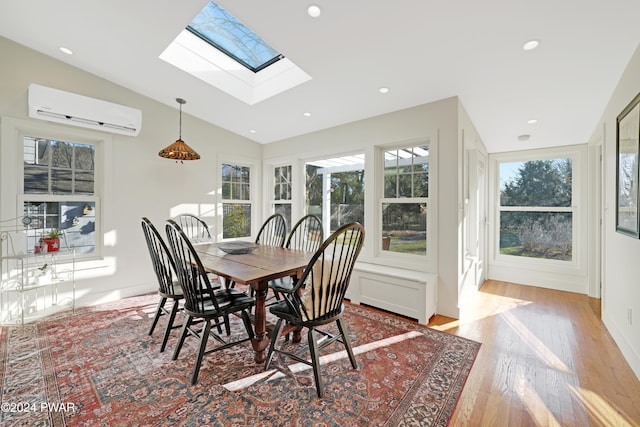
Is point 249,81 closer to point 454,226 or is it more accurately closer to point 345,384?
point 454,226

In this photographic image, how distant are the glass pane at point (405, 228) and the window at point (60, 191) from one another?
3.78 meters

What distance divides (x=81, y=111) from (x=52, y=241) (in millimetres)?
1488

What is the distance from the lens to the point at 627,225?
2143 millimetres

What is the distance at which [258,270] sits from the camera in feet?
6.47

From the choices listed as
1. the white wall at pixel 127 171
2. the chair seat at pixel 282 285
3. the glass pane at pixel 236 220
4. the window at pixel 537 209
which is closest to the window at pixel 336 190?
the glass pane at pixel 236 220

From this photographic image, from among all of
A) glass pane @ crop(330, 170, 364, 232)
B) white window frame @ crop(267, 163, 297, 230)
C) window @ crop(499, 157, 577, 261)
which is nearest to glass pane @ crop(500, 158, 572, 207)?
window @ crop(499, 157, 577, 261)

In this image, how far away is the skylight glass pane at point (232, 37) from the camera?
8.61 feet

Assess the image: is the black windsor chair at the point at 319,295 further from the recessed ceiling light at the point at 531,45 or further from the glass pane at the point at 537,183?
the glass pane at the point at 537,183

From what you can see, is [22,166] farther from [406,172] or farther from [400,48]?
[406,172]


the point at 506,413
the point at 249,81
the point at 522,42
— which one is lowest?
the point at 506,413

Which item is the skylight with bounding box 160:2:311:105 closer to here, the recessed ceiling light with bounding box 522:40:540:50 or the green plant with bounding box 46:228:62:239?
the recessed ceiling light with bounding box 522:40:540:50

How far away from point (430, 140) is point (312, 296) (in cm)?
235

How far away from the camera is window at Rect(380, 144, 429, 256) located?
3.32 meters

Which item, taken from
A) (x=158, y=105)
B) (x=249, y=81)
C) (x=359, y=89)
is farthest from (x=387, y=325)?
(x=158, y=105)
